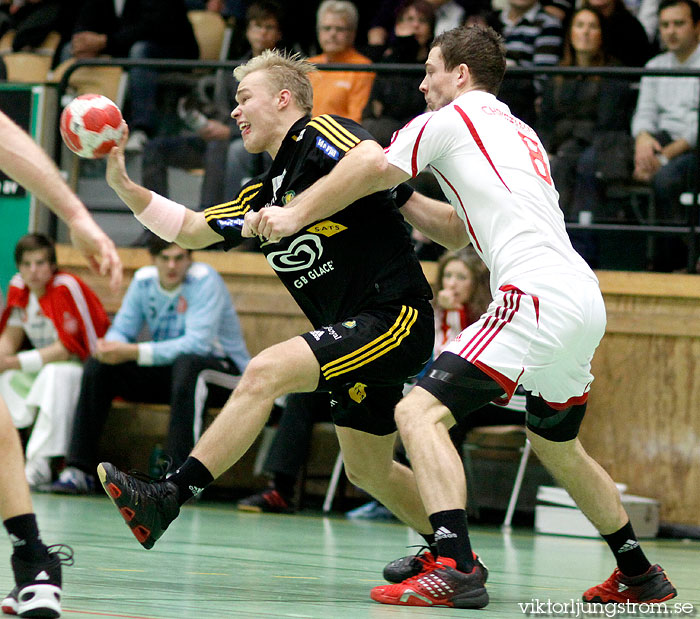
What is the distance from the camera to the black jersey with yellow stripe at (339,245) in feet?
16.4

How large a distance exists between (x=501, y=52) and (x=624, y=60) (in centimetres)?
474

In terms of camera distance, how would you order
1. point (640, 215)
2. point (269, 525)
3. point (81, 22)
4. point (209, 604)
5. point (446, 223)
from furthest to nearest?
point (81, 22) → point (640, 215) → point (269, 525) → point (446, 223) → point (209, 604)

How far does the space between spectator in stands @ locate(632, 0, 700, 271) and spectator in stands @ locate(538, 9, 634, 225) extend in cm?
12

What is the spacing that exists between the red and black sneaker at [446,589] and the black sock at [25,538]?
132 centimetres

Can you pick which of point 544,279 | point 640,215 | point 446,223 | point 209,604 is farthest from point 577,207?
point 209,604

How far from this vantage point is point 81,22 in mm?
11367

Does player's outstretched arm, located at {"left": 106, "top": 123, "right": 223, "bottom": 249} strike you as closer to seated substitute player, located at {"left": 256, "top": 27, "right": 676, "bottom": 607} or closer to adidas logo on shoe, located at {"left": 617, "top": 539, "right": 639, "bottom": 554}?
seated substitute player, located at {"left": 256, "top": 27, "right": 676, "bottom": 607}

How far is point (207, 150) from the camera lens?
960 cm

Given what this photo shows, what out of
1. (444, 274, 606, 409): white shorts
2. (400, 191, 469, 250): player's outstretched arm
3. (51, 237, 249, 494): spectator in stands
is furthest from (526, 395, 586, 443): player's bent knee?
(51, 237, 249, 494): spectator in stands

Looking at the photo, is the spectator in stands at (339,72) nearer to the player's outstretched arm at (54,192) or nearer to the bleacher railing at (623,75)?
the bleacher railing at (623,75)

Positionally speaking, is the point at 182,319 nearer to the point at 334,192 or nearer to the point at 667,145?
the point at 667,145

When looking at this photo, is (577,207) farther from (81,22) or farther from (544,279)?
(81,22)

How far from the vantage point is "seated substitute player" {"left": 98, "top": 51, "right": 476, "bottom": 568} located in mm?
4598

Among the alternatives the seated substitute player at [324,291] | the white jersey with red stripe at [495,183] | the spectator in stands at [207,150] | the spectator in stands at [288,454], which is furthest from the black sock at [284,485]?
the white jersey with red stripe at [495,183]
